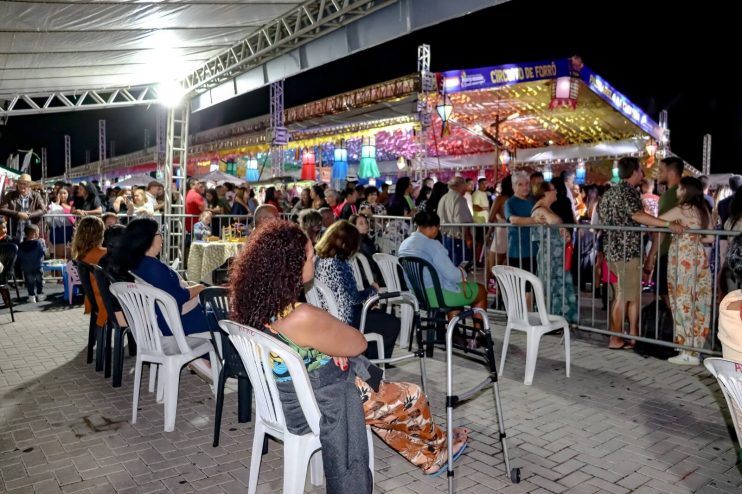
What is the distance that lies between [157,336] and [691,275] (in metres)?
4.92

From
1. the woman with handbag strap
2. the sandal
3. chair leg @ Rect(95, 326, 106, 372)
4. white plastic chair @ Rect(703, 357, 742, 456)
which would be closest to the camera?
white plastic chair @ Rect(703, 357, 742, 456)

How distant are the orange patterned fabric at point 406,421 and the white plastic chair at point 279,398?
12cm

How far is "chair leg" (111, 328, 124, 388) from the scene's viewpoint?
4862 mm

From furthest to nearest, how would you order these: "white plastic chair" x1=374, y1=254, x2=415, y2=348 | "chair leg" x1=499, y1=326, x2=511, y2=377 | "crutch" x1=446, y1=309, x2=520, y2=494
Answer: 1. "white plastic chair" x1=374, y1=254, x2=415, y2=348
2. "chair leg" x1=499, y1=326, x2=511, y2=377
3. "crutch" x1=446, y1=309, x2=520, y2=494

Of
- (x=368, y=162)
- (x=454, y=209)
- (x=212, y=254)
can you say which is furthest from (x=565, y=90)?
(x=212, y=254)

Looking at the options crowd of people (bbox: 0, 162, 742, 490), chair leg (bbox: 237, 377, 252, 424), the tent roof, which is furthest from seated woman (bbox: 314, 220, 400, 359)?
the tent roof

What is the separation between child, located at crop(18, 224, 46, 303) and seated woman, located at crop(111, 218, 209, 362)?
601 centimetres

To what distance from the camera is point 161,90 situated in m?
12.1

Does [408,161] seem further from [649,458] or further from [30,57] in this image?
[649,458]

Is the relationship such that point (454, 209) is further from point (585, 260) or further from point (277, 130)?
point (277, 130)

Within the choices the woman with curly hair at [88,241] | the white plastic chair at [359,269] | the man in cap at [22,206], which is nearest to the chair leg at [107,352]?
the woman with curly hair at [88,241]

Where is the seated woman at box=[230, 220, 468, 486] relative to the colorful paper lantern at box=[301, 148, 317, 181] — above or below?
below

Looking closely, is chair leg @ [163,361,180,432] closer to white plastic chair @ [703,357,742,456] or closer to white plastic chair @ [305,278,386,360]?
white plastic chair @ [305,278,386,360]

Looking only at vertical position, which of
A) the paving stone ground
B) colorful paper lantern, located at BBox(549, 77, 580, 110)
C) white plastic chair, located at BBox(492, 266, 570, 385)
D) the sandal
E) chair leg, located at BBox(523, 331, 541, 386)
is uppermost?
colorful paper lantern, located at BBox(549, 77, 580, 110)
